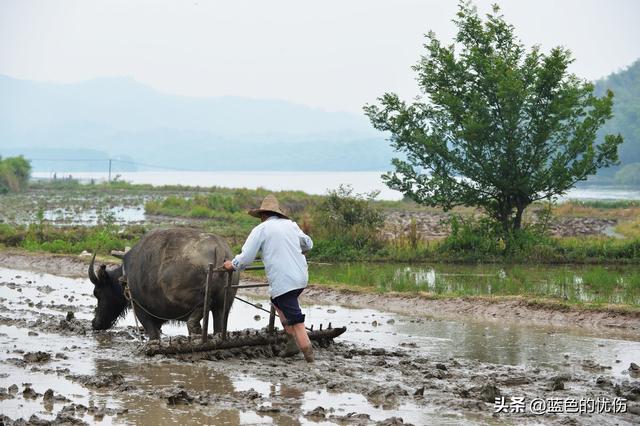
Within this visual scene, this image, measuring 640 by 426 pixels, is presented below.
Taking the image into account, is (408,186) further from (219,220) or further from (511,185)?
(219,220)

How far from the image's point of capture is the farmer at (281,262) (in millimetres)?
9117

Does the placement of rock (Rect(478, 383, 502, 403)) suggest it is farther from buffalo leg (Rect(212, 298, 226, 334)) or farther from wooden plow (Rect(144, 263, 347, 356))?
buffalo leg (Rect(212, 298, 226, 334))

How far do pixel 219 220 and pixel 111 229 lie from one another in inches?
310

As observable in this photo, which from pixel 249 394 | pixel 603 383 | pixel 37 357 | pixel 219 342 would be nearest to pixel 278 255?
pixel 219 342

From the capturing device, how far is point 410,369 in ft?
30.1

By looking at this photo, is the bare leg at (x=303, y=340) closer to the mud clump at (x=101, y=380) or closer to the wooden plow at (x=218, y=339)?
the wooden plow at (x=218, y=339)

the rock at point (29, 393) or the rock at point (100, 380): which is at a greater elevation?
the rock at point (100, 380)

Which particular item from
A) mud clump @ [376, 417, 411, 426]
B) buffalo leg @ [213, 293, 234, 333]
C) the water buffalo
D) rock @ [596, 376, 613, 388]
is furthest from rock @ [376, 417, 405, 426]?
buffalo leg @ [213, 293, 234, 333]

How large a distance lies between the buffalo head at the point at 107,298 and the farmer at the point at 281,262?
3.09 meters

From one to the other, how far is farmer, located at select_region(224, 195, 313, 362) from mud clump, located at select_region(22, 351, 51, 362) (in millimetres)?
2359

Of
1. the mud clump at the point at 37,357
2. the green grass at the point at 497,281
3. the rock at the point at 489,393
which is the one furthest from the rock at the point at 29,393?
the green grass at the point at 497,281

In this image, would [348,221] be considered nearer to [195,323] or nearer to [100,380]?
[195,323]

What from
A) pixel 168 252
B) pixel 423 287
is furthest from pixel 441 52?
pixel 168 252

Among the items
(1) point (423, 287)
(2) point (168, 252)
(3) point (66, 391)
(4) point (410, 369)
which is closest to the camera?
(3) point (66, 391)
